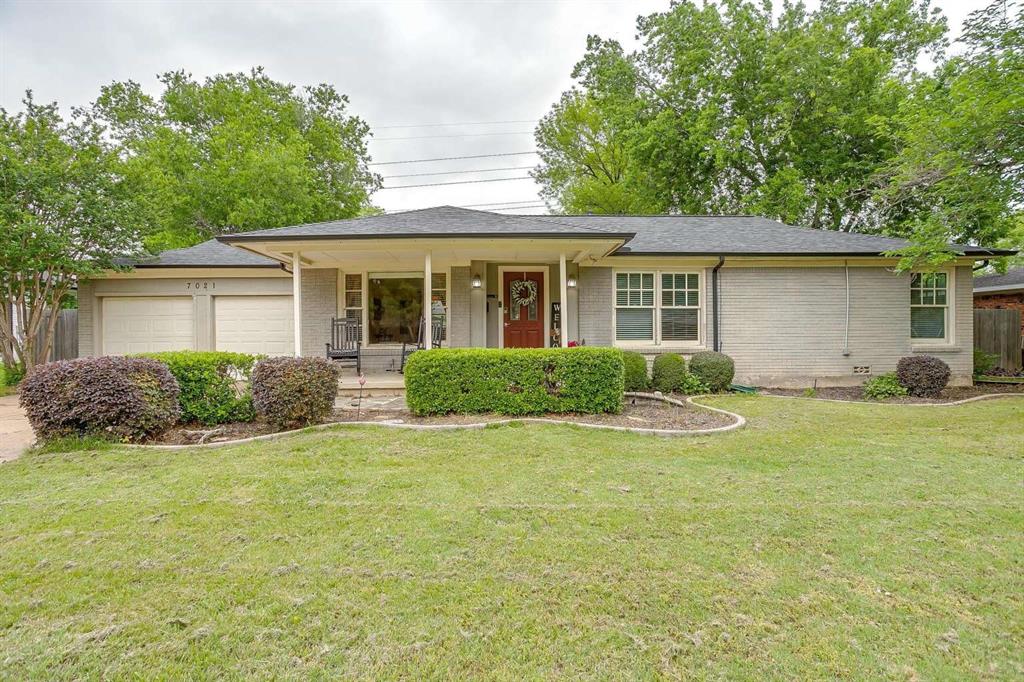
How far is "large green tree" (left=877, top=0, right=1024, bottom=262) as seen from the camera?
694 centimetres

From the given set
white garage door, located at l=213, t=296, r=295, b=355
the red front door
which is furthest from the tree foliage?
white garage door, located at l=213, t=296, r=295, b=355

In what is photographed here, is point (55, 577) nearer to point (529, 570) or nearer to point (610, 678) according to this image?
point (529, 570)

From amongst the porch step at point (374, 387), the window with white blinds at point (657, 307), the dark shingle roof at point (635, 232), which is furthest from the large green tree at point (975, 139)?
the porch step at point (374, 387)

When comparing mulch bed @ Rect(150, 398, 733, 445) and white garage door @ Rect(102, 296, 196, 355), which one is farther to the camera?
white garage door @ Rect(102, 296, 196, 355)

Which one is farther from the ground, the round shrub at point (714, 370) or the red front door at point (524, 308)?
the red front door at point (524, 308)

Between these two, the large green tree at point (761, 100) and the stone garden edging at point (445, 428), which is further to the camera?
the large green tree at point (761, 100)

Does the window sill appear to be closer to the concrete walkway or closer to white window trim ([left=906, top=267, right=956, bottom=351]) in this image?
white window trim ([left=906, top=267, right=956, bottom=351])

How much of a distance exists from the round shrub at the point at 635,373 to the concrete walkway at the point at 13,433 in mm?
8163

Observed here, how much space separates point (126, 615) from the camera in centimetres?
212

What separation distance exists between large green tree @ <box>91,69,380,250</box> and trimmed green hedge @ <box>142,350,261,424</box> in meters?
12.0

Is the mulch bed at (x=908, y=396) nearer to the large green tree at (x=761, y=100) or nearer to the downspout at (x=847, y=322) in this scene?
the downspout at (x=847, y=322)

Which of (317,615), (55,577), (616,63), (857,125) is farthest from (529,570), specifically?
(616,63)

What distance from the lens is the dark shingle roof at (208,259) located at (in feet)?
35.1

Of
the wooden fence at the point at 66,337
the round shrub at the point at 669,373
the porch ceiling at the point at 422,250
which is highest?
the porch ceiling at the point at 422,250
